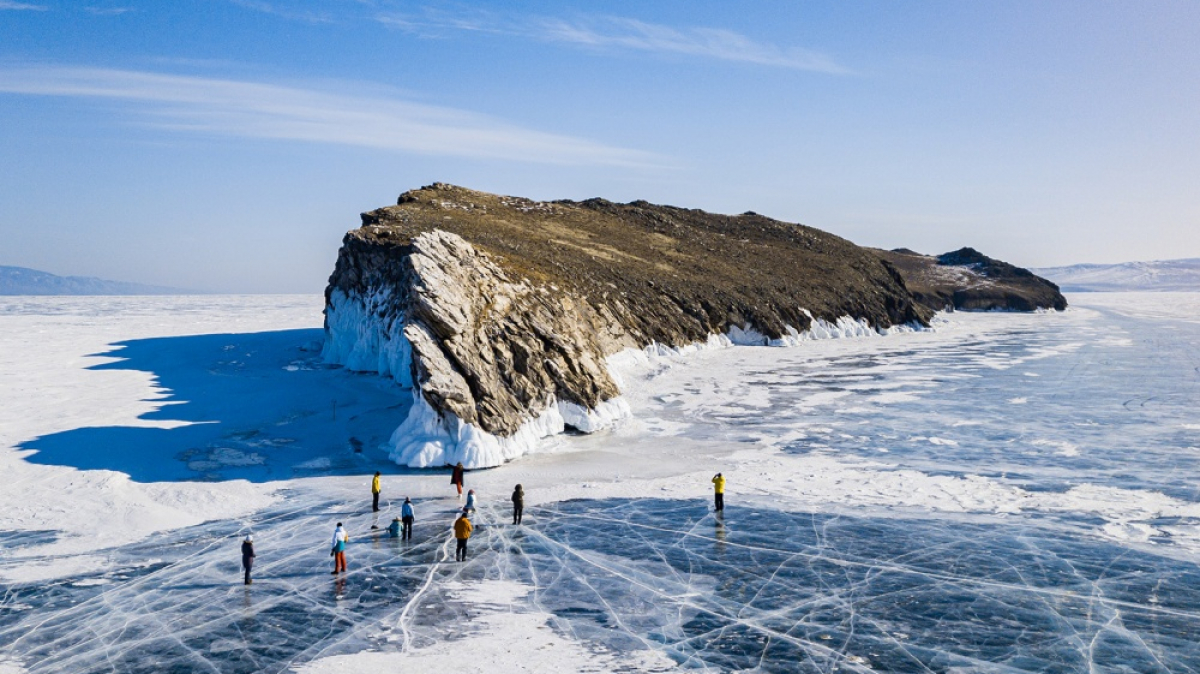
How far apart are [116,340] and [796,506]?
6579 centimetres

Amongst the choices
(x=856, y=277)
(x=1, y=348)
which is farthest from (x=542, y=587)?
(x=856, y=277)

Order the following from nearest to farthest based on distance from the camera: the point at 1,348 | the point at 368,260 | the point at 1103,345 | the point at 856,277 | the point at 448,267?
1. the point at 448,267
2. the point at 368,260
3. the point at 1,348
4. the point at 1103,345
5. the point at 856,277

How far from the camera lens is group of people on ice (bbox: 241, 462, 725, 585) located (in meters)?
19.9

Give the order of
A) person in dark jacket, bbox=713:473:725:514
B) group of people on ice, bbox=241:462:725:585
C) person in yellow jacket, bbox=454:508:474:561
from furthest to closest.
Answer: person in dark jacket, bbox=713:473:725:514, person in yellow jacket, bbox=454:508:474:561, group of people on ice, bbox=241:462:725:585

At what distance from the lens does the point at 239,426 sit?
37.7m

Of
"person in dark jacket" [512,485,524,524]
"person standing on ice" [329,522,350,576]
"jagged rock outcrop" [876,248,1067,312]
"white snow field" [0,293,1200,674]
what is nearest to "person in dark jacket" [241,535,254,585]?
"white snow field" [0,293,1200,674]

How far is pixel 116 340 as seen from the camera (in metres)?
71.6

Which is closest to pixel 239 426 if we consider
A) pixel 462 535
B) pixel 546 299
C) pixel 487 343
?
pixel 487 343

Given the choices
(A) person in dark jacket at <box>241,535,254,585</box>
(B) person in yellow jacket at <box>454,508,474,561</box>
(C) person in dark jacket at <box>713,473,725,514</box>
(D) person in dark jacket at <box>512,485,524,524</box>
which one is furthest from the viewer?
(C) person in dark jacket at <box>713,473,725,514</box>

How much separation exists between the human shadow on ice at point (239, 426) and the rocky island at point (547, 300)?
2.66 metres

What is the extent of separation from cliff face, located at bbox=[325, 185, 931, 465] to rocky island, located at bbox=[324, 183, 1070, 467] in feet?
0.40

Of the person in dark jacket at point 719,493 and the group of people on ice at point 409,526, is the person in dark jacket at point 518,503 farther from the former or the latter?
the person in dark jacket at point 719,493

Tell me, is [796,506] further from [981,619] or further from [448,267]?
[448,267]

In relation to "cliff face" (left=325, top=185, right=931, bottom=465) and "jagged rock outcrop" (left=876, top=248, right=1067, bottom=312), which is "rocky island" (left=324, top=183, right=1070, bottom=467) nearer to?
"cliff face" (left=325, top=185, right=931, bottom=465)
